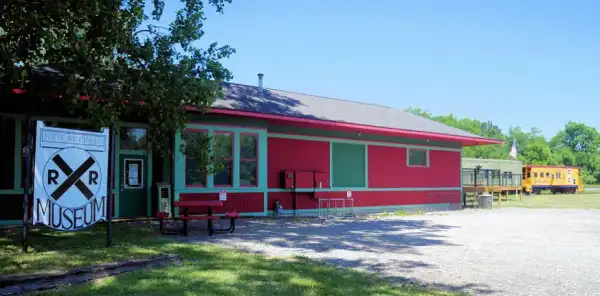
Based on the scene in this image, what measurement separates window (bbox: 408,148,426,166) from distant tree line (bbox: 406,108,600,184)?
5392 centimetres

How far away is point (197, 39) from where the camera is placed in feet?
35.9

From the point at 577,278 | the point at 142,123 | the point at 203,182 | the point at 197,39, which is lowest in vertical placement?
the point at 577,278

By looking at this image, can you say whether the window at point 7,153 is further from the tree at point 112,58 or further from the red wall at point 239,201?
the red wall at point 239,201

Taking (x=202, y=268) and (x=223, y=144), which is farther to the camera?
(x=223, y=144)

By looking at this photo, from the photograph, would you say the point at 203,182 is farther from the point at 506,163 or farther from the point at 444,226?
the point at 506,163

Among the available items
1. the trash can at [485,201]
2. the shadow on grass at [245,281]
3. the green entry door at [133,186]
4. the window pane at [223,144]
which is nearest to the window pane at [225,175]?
the window pane at [223,144]

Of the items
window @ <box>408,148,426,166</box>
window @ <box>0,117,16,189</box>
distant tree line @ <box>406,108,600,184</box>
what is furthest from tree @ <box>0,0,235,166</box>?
distant tree line @ <box>406,108,600,184</box>

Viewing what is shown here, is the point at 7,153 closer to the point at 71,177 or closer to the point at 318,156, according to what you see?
the point at 71,177

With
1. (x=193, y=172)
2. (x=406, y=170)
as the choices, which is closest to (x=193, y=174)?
(x=193, y=172)

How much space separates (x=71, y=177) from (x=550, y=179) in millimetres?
38338

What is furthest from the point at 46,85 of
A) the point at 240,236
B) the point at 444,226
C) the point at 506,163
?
the point at 506,163

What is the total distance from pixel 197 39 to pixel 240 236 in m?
4.23

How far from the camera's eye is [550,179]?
128 ft

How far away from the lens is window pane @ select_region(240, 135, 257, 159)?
1402 centimetres
